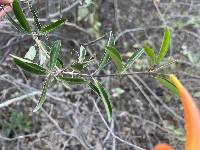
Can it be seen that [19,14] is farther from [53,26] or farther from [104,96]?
[104,96]

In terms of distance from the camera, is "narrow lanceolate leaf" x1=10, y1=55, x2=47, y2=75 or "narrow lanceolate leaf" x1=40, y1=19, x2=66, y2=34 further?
"narrow lanceolate leaf" x1=40, y1=19, x2=66, y2=34

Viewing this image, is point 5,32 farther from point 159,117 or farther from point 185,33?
point 185,33

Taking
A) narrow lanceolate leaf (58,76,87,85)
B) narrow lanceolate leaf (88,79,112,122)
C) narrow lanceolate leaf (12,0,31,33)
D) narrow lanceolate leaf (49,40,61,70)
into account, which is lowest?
narrow lanceolate leaf (88,79,112,122)

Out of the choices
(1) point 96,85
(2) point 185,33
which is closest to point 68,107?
(2) point 185,33

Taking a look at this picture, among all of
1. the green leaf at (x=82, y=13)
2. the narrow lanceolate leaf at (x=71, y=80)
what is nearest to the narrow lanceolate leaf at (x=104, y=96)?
the narrow lanceolate leaf at (x=71, y=80)

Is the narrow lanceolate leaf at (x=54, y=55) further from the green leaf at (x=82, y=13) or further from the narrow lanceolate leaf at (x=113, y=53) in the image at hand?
the green leaf at (x=82, y=13)

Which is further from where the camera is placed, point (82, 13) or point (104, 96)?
point (82, 13)

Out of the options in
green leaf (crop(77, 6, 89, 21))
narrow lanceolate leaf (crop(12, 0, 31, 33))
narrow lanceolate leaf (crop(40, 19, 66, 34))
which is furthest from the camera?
green leaf (crop(77, 6, 89, 21))

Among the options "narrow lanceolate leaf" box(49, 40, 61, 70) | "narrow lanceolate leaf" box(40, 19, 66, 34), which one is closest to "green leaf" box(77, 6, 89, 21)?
"narrow lanceolate leaf" box(40, 19, 66, 34)

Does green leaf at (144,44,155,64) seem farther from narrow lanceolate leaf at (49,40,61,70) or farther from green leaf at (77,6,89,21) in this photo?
green leaf at (77,6,89,21)

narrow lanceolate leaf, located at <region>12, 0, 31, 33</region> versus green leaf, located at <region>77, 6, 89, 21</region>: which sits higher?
green leaf, located at <region>77, 6, 89, 21</region>

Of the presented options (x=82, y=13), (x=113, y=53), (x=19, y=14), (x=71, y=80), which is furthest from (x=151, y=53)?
(x=82, y=13)

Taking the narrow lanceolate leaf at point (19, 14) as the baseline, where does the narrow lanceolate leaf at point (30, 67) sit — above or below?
below

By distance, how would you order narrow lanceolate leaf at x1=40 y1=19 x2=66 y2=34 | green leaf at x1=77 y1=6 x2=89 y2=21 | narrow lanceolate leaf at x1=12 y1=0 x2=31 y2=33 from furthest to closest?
green leaf at x1=77 y1=6 x2=89 y2=21 → narrow lanceolate leaf at x1=40 y1=19 x2=66 y2=34 → narrow lanceolate leaf at x1=12 y1=0 x2=31 y2=33
